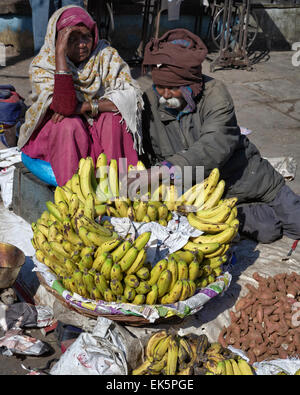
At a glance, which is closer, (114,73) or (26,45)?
(114,73)

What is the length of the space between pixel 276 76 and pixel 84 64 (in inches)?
215

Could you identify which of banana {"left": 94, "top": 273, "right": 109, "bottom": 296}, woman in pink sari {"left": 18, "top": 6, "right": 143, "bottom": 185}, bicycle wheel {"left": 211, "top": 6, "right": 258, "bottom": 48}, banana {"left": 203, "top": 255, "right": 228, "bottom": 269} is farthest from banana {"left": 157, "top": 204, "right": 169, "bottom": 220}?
bicycle wheel {"left": 211, "top": 6, "right": 258, "bottom": 48}

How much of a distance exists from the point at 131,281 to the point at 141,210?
1.65ft

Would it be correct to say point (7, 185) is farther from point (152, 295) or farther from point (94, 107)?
point (152, 295)

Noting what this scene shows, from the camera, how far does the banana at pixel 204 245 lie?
2.90 meters

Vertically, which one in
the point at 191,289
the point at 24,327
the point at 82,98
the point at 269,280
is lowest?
the point at 24,327

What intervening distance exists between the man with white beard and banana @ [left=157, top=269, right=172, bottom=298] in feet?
2.18

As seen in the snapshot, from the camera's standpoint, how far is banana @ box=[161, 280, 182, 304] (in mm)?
2707

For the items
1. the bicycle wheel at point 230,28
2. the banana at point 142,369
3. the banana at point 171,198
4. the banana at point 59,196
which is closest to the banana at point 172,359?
the banana at point 142,369

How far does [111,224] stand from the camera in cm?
295

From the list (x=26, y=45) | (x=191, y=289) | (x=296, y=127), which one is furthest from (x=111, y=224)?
(x=26, y=45)

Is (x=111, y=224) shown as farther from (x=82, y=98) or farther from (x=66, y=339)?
(x=82, y=98)

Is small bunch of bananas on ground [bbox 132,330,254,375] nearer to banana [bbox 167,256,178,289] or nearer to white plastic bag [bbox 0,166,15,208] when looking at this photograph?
banana [bbox 167,256,178,289]

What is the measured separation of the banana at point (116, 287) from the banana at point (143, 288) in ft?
0.28
